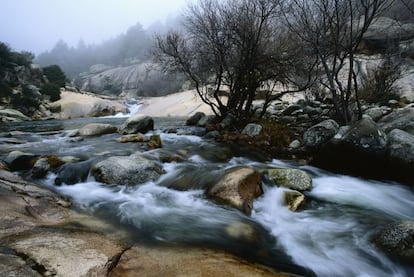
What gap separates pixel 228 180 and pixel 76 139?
7.75m

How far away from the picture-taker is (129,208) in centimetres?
451

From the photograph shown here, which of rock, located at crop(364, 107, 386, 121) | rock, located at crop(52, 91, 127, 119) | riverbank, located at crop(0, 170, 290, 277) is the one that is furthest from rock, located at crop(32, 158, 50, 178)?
rock, located at crop(52, 91, 127, 119)

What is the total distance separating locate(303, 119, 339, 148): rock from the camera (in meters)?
7.64

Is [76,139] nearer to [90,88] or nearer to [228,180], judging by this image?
[228,180]

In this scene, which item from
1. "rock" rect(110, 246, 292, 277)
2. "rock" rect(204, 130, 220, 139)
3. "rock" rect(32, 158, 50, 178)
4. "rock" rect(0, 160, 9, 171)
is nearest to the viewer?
"rock" rect(110, 246, 292, 277)

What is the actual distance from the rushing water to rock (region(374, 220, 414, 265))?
9cm

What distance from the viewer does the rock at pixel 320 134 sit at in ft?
25.1

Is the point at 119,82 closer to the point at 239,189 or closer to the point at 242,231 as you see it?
the point at 239,189

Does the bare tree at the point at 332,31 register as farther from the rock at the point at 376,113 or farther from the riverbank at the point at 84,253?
the riverbank at the point at 84,253

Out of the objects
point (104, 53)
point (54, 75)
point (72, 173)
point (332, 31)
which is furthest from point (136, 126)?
point (104, 53)

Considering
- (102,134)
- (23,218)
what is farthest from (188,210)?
(102,134)

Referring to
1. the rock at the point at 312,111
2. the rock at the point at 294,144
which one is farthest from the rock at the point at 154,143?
the rock at the point at 312,111

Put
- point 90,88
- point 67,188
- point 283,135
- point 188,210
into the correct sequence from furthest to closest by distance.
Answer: point 90,88, point 283,135, point 67,188, point 188,210

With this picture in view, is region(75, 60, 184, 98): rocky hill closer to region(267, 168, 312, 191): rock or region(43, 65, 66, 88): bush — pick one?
region(43, 65, 66, 88): bush
